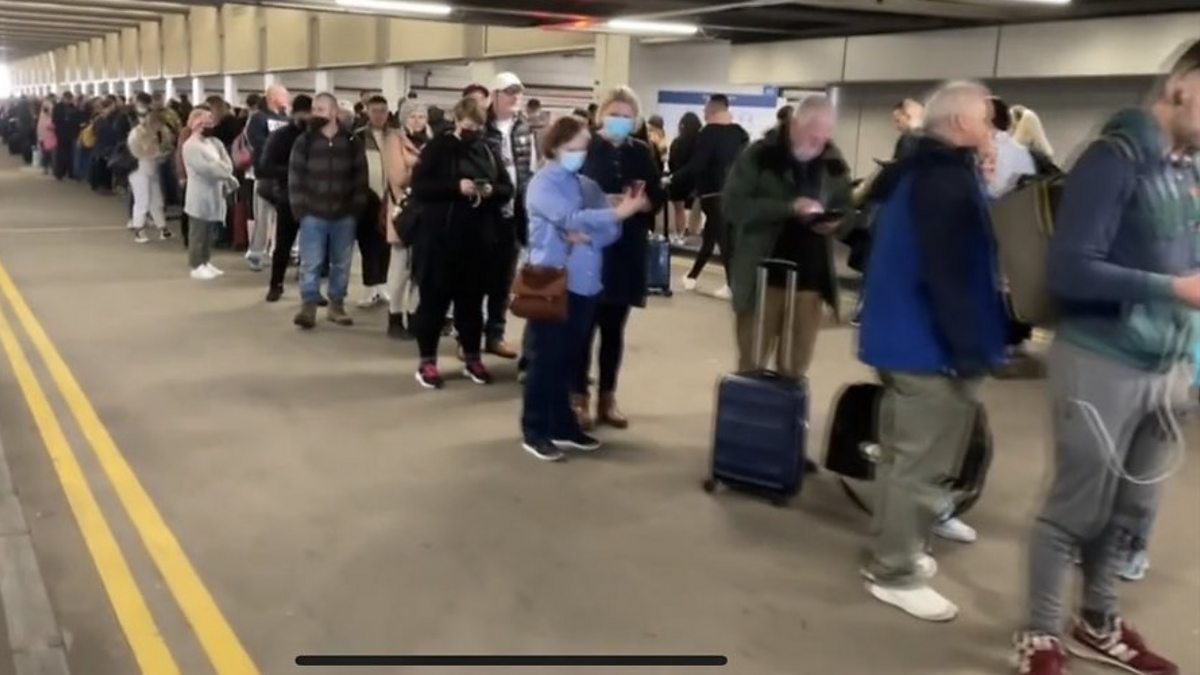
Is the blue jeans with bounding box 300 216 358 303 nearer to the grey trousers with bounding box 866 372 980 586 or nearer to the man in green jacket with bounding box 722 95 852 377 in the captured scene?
the man in green jacket with bounding box 722 95 852 377

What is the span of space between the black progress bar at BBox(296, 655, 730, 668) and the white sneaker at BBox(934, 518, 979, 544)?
1.48 m

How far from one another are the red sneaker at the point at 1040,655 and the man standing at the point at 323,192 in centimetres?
572

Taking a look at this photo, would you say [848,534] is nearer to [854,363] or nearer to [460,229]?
[460,229]

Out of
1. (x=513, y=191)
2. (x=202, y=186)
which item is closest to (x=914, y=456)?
(x=513, y=191)

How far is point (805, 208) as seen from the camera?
4.81m

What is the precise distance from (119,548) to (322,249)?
→ 14.0 feet

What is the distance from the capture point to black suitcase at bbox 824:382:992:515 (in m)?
4.37

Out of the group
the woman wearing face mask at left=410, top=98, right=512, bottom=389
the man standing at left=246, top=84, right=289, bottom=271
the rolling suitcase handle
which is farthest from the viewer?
the man standing at left=246, top=84, right=289, bottom=271

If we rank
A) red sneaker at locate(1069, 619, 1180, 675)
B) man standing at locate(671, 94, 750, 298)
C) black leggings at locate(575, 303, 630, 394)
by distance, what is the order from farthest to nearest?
1. man standing at locate(671, 94, 750, 298)
2. black leggings at locate(575, 303, 630, 394)
3. red sneaker at locate(1069, 619, 1180, 675)

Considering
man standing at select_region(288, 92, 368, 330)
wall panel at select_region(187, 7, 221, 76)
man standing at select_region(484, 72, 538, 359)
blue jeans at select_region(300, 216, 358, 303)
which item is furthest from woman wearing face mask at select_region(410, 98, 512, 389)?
wall panel at select_region(187, 7, 221, 76)

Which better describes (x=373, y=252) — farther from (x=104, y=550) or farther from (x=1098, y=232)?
(x=1098, y=232)

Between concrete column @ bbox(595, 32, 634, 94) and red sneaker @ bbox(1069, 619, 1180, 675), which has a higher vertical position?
concrete column @ bbox(595, 32, 634, 94)

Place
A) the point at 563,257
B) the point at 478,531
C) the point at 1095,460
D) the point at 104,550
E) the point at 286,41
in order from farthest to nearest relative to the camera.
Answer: the point at 286,41, the point at 563,257, the point at 478,531, the point at 104,550, the point at 1095,460

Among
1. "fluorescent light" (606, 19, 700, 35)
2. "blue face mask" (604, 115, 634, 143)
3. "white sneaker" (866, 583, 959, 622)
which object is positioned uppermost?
"fluorescent light" (606, 19, 700, 35)
